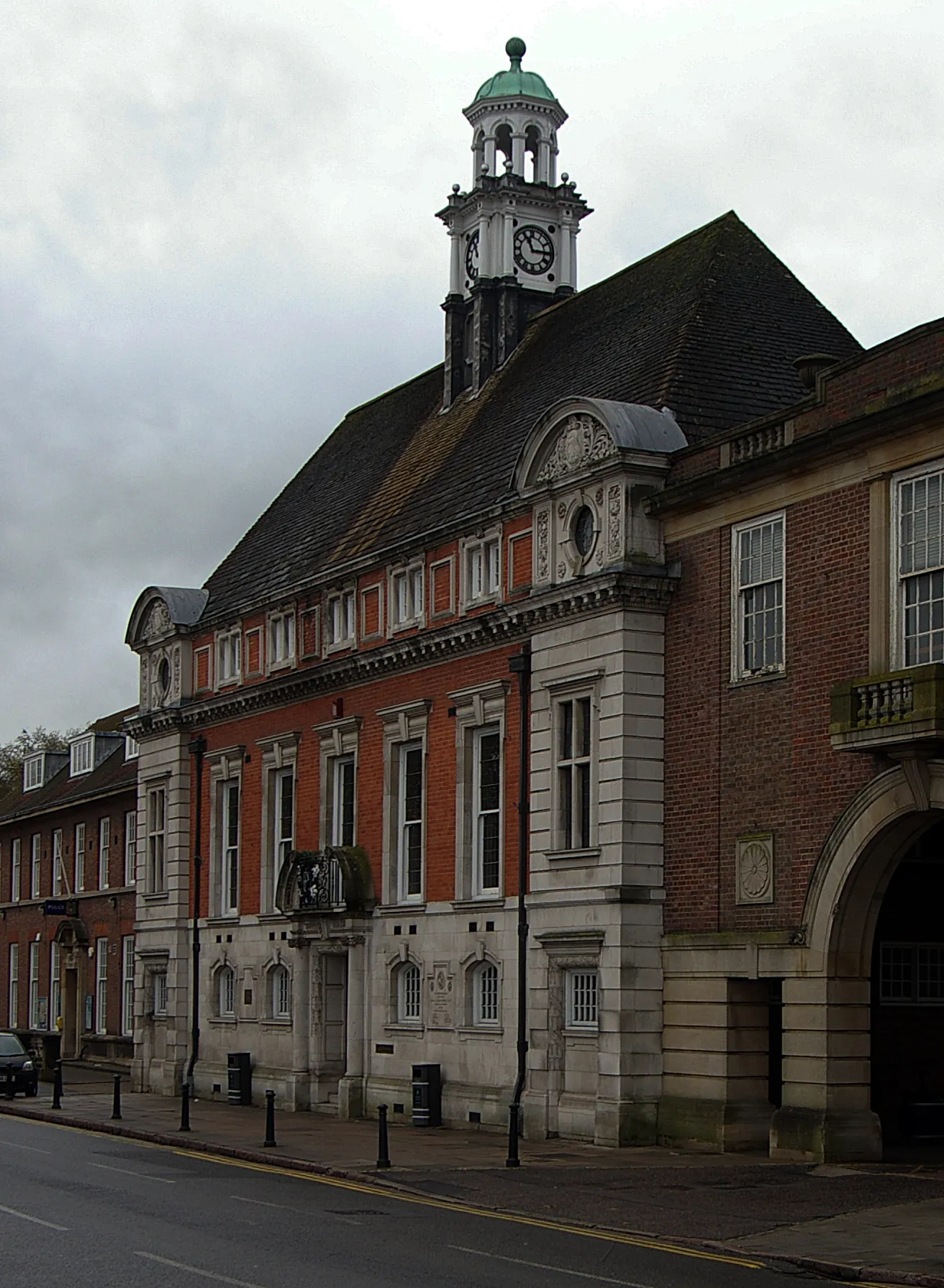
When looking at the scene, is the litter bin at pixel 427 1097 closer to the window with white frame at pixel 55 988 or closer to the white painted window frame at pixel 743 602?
the white painted window frame at pixel 743 602

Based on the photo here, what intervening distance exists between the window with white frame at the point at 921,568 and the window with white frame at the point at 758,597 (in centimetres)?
251

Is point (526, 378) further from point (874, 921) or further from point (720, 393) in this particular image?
point (874, 921)

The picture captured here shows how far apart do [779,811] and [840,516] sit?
4.08 metres

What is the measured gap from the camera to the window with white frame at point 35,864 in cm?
6469

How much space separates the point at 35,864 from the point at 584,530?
39.4 meters

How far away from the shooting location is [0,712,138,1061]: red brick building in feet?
181

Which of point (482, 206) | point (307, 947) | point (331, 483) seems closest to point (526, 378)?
point (482, 206)

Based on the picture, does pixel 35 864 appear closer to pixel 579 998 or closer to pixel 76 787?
pixel 76 787

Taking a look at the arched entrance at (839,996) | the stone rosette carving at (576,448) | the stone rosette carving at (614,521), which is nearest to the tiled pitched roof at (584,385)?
the stone rosette carving at (576,448)

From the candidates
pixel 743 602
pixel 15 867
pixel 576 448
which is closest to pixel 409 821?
pixel 576 448

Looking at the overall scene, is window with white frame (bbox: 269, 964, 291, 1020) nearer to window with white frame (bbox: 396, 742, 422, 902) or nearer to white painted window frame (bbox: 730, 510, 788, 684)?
window with white frame (bbox: 396, 742, 422, 902)

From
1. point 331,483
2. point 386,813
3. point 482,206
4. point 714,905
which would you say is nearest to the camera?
point 714,905

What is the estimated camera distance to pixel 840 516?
25812 mm

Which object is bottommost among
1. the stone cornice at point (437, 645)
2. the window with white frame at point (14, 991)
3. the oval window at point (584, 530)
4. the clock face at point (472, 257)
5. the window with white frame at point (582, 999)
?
the window with white frame at point (14, 991)
